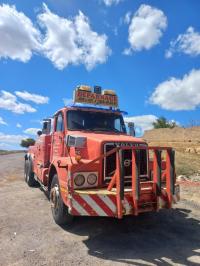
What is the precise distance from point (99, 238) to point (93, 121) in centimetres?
314

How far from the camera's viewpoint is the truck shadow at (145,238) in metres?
5.50

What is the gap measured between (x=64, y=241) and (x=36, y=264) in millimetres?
1142

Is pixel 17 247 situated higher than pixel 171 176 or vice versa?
pixel 171 176

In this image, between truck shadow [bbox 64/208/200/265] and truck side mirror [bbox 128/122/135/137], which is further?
truck side mirror [bbox 128/122/135/137]

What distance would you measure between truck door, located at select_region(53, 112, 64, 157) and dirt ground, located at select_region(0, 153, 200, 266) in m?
1.56

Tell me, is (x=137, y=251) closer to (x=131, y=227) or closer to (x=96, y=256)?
(x=96, y=256)

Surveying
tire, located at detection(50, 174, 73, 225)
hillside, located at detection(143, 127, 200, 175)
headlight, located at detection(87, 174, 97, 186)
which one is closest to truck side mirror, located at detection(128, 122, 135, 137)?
tire, located at detection(50, 174, 73, 225)

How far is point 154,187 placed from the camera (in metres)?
6.43

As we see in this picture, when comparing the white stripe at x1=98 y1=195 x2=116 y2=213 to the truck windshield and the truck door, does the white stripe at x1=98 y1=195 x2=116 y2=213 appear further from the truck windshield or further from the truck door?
the truck windshield

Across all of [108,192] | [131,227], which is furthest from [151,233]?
[108,192]

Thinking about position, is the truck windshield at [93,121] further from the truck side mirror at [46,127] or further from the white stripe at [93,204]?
the white stripe at [93,204]

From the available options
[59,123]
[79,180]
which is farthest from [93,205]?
[59,123]

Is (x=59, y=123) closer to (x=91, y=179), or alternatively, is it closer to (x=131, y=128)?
(x=131, y=128)

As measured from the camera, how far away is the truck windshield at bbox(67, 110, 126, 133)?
8305 mm
